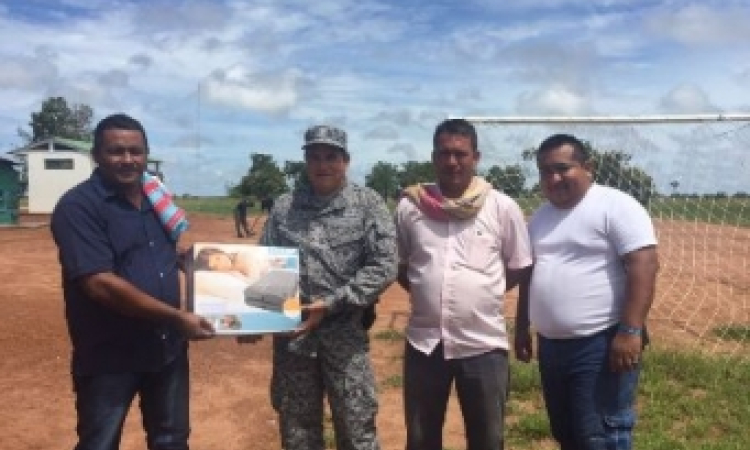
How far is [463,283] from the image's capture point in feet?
11.0

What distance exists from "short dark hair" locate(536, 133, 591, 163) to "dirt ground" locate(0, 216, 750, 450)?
7.67 feet

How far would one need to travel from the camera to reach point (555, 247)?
3340 mm

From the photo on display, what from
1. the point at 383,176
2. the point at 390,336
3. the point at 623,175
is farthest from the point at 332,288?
the point at 383,176

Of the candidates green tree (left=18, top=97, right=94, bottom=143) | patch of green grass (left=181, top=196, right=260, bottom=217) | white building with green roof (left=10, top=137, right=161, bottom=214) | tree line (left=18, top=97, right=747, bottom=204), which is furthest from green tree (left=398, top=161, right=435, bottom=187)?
green tree (left=18, top=97, right=94, bottom=143)

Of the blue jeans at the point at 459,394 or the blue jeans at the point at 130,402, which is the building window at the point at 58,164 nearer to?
the blue jeans at the point at 130,402

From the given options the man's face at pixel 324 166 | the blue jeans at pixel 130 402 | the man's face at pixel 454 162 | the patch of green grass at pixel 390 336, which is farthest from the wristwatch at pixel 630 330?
the patch of green grass at pixel 390 336

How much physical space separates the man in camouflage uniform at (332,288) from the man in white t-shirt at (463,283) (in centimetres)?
20

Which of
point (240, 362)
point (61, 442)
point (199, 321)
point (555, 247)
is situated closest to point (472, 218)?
point (555, 247)

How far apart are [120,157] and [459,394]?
177 cm

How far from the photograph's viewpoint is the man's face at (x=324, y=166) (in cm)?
323

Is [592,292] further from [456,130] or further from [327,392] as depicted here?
[327,392]

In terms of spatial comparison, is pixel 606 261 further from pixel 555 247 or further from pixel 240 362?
pixel 240 362

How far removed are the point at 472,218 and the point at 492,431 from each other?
3.09 ft

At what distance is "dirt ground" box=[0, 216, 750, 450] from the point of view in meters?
5.21
